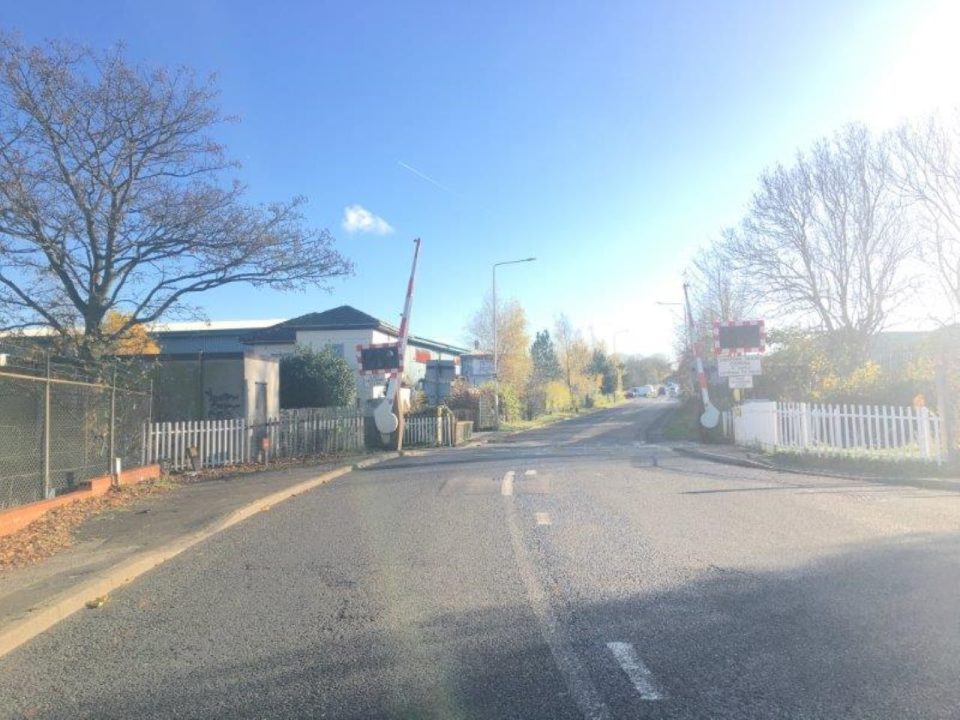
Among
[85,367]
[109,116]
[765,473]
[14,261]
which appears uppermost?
[109,116]

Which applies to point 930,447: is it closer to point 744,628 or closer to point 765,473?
point 765,473

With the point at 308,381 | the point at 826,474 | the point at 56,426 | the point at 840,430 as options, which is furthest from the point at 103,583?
the point at 308,381

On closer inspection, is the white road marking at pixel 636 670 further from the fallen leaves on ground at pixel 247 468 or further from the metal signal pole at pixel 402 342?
the metal signal pole at pixel 402 342

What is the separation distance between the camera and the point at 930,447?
15.2 metres

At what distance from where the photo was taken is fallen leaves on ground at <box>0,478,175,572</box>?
8125 millimetres

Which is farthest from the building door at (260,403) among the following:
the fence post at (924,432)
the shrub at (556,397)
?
the shrub at (556,397)

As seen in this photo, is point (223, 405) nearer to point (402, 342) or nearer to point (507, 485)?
point (402, 342)

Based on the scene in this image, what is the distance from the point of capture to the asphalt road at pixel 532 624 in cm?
417

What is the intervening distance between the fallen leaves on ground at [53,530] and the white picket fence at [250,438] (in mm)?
3656

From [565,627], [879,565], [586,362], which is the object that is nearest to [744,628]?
[565,627]

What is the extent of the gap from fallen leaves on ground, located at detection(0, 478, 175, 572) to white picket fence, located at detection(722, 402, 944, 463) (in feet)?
49.9

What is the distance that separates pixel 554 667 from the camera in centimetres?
459

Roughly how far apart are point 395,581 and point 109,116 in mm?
14055

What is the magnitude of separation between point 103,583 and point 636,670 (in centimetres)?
504
